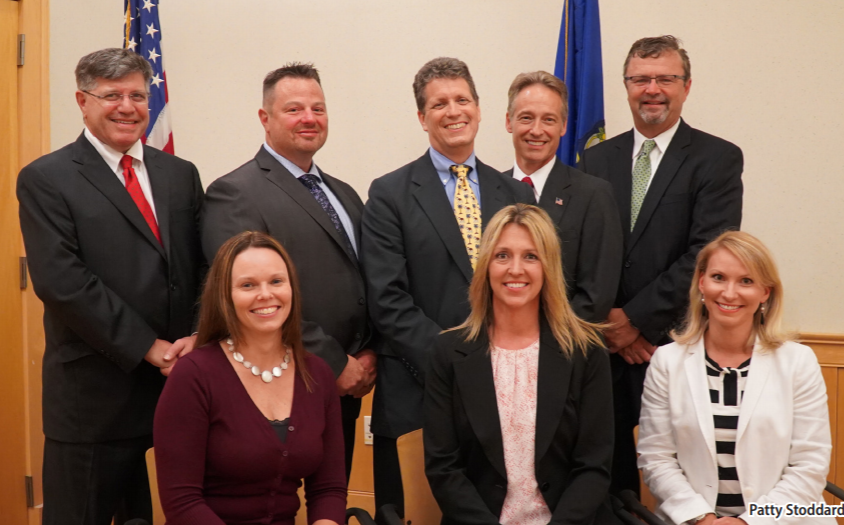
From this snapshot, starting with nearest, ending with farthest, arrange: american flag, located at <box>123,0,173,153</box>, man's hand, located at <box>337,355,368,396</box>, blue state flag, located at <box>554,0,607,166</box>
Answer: man's hand, located at <box>337,355,368,396</box>, blue state flag, located at <box>554,0,607,166</box>, american flag, located at <box>123,0,173,153</box>

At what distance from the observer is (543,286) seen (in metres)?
2.45

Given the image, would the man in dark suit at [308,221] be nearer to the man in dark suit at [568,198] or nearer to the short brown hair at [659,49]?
the man in dark suit at [568,198]

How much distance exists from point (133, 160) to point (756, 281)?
2.22 m

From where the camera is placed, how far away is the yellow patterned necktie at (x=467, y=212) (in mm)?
2795

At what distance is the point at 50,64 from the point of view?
14.8 ft

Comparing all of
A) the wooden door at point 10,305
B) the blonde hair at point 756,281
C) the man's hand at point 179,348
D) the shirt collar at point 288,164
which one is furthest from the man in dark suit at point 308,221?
the wooden door at point 10,305

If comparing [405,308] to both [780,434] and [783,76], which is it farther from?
[783,76]

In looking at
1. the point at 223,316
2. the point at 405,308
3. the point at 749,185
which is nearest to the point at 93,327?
the point at 223,316

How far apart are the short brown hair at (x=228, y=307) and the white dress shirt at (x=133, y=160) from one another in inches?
25.3

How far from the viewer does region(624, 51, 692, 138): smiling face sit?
316 cm

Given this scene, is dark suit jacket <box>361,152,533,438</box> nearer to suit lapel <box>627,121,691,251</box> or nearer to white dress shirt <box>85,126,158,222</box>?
suit lapel <box>627,121,691,251</box>

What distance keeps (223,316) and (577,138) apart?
7.19ft

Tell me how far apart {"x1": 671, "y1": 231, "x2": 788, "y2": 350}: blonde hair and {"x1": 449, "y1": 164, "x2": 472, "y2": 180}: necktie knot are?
89 cm

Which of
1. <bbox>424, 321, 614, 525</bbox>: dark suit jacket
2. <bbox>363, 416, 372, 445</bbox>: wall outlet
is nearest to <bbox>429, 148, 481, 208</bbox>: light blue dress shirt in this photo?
<bbox>424, 321, 614, 525</bbox>: dark suit jacket
